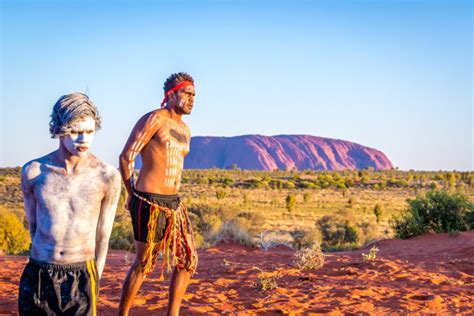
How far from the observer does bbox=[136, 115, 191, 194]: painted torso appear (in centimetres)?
500

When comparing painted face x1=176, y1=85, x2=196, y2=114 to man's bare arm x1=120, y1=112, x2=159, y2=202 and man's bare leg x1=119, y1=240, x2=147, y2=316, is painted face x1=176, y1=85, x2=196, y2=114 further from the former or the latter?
man's bare leg x1=119, y1=240, x2=147, y2=316

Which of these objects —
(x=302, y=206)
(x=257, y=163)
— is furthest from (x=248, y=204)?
(x=257, y=163)

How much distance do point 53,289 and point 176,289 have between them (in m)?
2.12

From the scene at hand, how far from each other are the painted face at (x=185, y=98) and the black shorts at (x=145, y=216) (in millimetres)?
787

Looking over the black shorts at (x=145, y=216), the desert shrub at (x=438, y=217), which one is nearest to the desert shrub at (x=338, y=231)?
the desert shrub at (x=438, y=217)

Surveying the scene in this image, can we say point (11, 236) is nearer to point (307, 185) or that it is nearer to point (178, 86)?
point (178, 86)

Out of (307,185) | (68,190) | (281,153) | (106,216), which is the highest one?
(281,153)

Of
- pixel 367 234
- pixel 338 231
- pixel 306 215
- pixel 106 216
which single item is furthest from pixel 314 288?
pixel 306 215

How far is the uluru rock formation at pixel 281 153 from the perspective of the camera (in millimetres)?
135250

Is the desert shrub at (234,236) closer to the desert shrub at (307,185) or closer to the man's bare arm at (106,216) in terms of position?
the man's bare arm at (106,216)

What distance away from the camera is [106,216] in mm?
3109

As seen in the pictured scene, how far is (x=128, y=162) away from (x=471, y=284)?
17.1 ft

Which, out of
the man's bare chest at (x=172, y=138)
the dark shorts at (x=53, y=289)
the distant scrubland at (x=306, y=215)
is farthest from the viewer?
the distant scrubland at (x=306, y=215)

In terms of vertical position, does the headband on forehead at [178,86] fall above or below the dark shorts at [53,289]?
above
